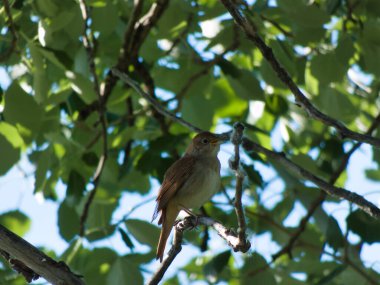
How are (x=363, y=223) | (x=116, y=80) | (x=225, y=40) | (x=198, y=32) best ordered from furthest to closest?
(x=116, y=80)
(x=198, y=32)
(x=225, y=40)
(x=363, y=223)

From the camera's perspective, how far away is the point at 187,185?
16.4 feet

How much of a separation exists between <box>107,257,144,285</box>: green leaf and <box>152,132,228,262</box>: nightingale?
0.32 m

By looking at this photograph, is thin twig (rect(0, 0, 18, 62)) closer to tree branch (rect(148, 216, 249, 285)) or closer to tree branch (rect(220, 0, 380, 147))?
tree branch (rect(220, 0, 380, 147))

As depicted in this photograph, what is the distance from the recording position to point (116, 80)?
223 inches

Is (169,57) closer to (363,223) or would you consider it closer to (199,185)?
(199,185)

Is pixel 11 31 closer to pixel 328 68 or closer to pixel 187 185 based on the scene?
pixel 187 185

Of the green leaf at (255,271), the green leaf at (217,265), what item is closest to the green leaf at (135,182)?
the green leaf at (217,265)

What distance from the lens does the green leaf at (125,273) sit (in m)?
4.37

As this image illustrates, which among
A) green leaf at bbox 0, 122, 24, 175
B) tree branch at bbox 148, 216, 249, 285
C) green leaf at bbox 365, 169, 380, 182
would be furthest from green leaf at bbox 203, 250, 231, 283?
green leaf at bbox 365, 169, 380, 182

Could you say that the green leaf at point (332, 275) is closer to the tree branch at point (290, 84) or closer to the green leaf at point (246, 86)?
the green leaf at point (246, 86)

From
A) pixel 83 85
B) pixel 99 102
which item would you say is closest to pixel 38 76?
pixel 83 85

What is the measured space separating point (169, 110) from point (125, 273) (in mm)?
1410

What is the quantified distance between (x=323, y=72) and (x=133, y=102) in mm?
2100

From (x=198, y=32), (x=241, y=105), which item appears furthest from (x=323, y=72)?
(x=241, y=105)
